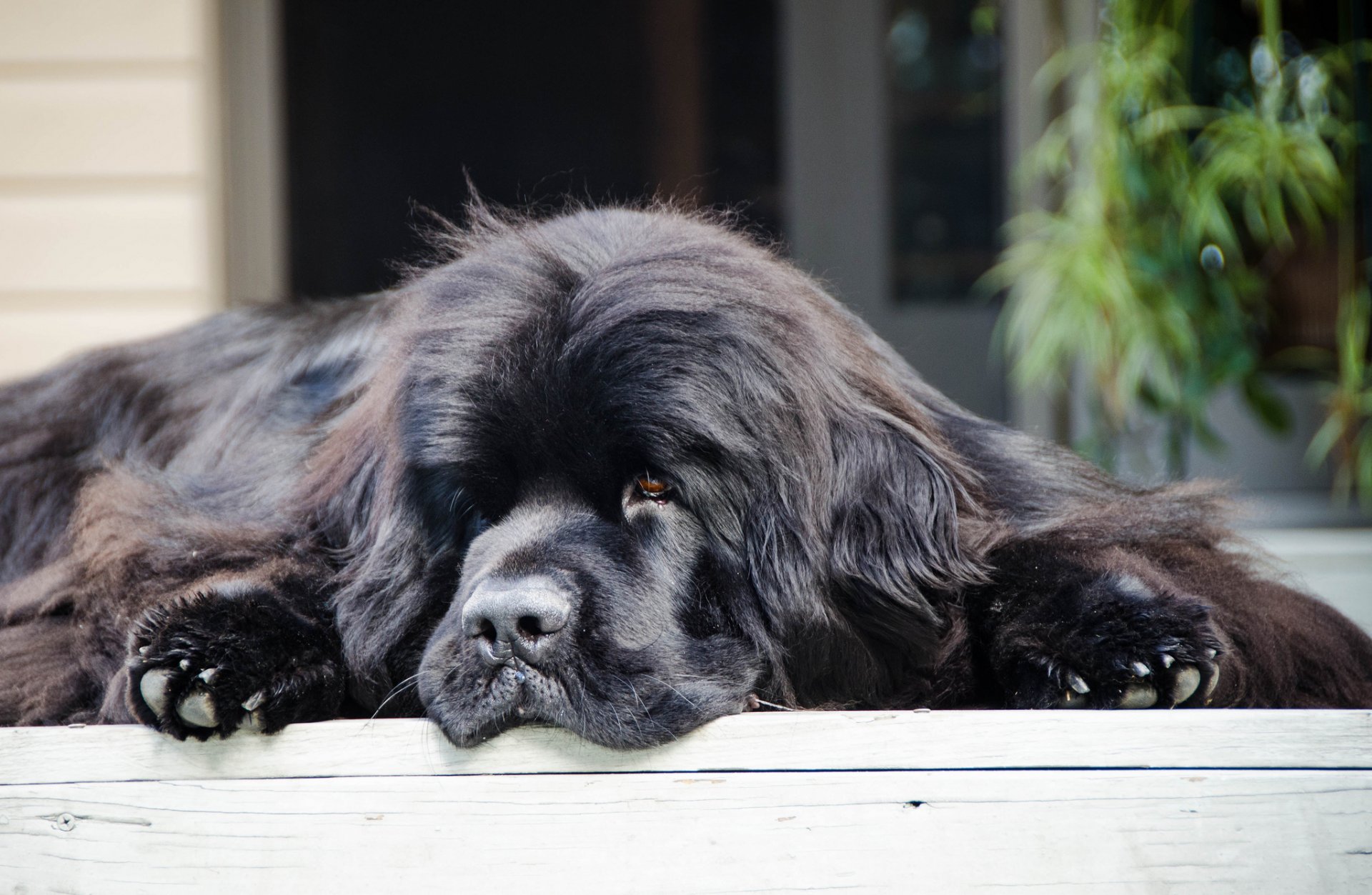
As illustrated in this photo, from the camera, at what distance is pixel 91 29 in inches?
170

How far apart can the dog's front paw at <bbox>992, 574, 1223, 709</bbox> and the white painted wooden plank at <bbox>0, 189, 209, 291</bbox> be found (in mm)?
3612

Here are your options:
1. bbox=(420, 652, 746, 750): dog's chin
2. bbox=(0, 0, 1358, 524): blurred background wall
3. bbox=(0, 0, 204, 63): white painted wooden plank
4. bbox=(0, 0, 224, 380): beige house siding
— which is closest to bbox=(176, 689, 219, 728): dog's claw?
bbox=(420, 652, 746, 750): dog's chin

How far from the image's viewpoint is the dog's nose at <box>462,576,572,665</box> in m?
1.61

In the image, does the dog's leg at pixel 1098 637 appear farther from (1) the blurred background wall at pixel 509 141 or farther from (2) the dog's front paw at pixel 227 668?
(2) the dog's front paw at pixel 227 668

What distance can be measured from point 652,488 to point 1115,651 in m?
0.70

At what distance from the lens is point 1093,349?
4125 mm

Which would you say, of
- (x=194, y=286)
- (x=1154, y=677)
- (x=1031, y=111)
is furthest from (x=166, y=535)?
(x=1031, y=111)

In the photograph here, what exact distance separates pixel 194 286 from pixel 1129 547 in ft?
11.8

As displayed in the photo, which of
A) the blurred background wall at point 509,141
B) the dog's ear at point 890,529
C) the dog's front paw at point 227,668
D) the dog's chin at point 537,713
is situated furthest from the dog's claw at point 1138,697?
the dog's front paw at point 227,668

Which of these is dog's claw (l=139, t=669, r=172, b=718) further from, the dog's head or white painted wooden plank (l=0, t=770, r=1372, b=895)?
the dog's head

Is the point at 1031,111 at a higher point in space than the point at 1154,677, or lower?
higher

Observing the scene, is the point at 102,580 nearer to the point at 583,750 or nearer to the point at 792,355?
the point at 583,750

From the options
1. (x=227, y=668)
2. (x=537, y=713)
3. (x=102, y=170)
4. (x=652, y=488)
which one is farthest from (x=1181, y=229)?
(x=102, y=170)

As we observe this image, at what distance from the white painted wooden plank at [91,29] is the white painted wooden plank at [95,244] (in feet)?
1.69
